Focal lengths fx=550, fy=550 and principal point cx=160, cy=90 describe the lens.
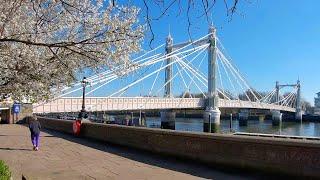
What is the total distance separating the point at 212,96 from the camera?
79312mm

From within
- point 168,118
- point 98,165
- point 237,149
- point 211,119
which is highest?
point 237,149

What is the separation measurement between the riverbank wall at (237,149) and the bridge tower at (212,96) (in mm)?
56998

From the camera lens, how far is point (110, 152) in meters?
17.2

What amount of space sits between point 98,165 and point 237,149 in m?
3.65

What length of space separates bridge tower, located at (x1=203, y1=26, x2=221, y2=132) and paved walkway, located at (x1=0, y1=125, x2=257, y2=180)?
56.0 m

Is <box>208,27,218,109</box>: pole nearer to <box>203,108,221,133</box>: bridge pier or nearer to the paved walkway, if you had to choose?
<box>203,108,221,133</box>: bridge pier

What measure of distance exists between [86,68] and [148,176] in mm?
2783

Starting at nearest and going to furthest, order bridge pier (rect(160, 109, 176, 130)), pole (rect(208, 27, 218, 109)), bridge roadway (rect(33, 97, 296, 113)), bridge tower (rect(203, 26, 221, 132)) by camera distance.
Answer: bridge roadway (rect(33, 97, 296, 113)) → bridge tower (rect(203, 26, 221, 132)) → pole (rect(208, 27, 218, 109)) → bridge pier (rect(160, 109, 176, 130))

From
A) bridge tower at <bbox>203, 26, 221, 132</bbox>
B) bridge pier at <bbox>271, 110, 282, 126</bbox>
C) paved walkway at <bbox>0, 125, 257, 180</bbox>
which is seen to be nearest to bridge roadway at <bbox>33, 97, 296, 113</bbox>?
bridge tower at <bbox>203, 26, 221, 132</bbox>

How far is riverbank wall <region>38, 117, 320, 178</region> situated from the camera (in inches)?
400

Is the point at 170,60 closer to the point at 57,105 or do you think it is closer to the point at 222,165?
the point at 57,105

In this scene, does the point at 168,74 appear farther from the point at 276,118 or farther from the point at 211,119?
the point at 276,118

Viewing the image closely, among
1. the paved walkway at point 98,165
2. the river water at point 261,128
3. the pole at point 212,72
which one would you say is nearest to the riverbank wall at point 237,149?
the paved walkway at point 98,165

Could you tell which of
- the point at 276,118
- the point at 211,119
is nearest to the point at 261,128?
the point at 276,118
